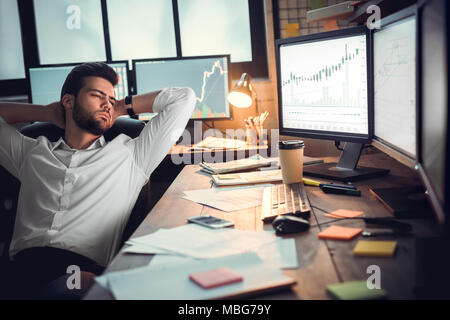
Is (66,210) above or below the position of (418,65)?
below

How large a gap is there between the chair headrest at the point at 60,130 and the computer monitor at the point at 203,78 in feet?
2.69

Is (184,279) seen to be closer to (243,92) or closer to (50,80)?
(243,92)

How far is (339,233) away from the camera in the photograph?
36.0 inches

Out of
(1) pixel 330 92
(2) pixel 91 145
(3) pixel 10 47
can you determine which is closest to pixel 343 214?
(1) pixel 330 92

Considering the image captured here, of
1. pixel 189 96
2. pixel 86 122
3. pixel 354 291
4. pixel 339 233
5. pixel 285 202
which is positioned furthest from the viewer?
pixel 189 96

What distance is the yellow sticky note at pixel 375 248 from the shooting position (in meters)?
0.79

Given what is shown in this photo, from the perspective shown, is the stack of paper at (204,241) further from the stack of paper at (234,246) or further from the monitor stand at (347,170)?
the monitor stand at (347,170)

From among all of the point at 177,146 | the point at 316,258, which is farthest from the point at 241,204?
the point at 177,146

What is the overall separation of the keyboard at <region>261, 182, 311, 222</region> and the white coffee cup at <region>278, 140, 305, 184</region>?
0.04m

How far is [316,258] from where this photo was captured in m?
0.81

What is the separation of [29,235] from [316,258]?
39.1 inches

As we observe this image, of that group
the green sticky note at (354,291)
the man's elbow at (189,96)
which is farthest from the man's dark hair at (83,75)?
the green sticky note at (354,291)

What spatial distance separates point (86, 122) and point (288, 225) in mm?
960
